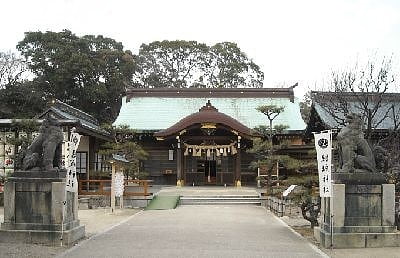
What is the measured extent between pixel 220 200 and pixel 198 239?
38.8 feet

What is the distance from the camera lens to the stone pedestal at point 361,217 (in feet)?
35.1

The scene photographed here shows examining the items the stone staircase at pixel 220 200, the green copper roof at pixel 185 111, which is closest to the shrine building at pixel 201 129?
the green copper roof at pixel 185 111

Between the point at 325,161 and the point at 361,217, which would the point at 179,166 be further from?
the point at 361,217

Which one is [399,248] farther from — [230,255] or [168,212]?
[168,212]

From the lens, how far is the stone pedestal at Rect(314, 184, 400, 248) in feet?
35.1

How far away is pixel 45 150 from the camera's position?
11461 millimetres

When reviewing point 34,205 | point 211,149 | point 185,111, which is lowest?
point 34,205

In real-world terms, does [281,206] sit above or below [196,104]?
below

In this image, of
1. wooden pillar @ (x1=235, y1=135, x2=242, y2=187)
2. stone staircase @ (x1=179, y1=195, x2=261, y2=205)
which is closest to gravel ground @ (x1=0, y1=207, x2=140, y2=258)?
stone staircase @ (x1=179, y1=195, x2=261, y2=205)

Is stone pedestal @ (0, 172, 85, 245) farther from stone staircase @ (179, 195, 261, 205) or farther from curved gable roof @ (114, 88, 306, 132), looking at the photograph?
curved gable roof @ (114, 88, 306, 132)

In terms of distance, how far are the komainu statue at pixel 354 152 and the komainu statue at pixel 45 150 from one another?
6.82 meters

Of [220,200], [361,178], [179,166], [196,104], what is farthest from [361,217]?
[196,104]

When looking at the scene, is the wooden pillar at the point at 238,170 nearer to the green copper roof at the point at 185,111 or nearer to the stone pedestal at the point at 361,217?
the green copper roof at the point at 185,111

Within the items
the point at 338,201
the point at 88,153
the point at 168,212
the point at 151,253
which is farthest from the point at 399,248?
the point at 88,153
